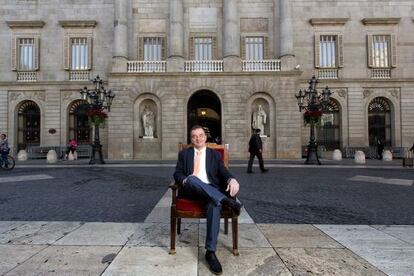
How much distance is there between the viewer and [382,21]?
87.9ft

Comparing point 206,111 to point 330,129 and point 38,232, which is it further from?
point 38,232

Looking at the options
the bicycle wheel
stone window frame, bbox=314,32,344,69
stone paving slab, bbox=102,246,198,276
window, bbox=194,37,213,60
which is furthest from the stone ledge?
stone paving slab, bbox=102,246,198,276

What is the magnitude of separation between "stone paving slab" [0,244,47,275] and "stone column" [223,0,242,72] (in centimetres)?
2126

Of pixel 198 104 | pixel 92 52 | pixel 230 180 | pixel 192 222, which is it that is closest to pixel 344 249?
pixel 230 180

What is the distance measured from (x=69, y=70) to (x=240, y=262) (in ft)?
90.4

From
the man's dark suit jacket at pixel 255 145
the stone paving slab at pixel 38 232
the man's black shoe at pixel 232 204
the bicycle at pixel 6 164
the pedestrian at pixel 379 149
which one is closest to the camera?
the man's black shoe at pixel 232 204

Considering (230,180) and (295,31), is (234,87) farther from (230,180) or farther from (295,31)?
(230,180)

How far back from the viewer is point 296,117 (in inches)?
933

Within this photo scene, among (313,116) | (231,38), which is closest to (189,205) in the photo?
(313,116)

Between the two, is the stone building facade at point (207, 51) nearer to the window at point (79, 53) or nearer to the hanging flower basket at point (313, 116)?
the window at point (79, 53)

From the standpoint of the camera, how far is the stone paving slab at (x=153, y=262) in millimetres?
3301

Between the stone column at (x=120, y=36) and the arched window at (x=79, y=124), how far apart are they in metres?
5.99

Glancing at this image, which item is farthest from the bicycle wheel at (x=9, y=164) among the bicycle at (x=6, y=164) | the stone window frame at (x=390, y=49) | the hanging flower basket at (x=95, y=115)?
the stone window frame at (x=390, y=49)

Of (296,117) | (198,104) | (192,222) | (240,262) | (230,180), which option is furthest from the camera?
(198,104)
